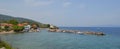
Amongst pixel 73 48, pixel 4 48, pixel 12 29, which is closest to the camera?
pixel 4 48

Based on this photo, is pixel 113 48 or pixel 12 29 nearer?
pixel 113 48

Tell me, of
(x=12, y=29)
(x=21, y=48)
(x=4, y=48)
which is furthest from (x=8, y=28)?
(x=4, y=48)

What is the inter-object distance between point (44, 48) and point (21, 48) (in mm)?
5413

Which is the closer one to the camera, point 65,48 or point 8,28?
point 65,48

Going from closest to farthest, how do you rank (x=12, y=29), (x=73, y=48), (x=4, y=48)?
(x=4, y=48) < (x=73, y=48) < (x=12, y=29)

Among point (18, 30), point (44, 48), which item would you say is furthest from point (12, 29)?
point (44, 48)

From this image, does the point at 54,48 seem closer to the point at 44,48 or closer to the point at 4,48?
the point at 44,48

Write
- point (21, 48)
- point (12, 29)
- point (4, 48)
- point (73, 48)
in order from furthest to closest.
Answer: point (12, 29) < point (73, 48) < point (21, 48) < point (4, 48)

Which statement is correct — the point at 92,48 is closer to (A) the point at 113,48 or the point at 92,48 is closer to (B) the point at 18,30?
(A) the point at 113,48

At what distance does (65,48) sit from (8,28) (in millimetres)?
79368

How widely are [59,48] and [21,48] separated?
900 centimetres

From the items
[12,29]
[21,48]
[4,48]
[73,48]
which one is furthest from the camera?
[12,29]

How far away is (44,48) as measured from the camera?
4606 cm

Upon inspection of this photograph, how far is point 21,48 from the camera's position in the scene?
44406 mm
